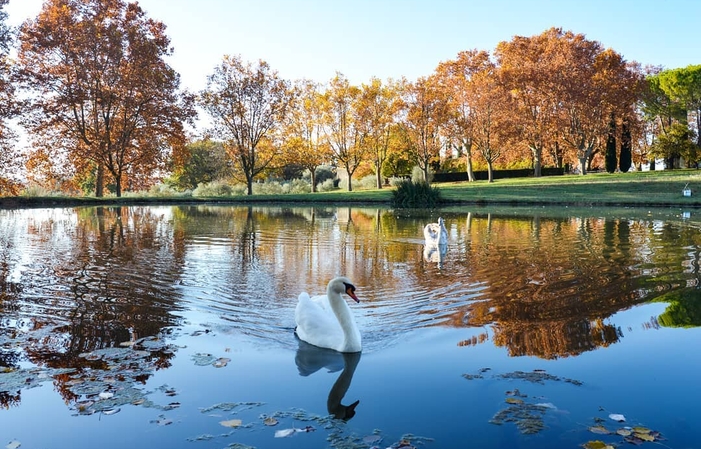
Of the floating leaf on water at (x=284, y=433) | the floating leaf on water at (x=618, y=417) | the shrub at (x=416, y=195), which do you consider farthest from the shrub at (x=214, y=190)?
the floating leaf on water at (x=618, y=417)

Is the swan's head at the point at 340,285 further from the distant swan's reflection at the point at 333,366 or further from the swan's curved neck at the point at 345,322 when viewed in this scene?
the distant swan's reflection at the point at 333,366

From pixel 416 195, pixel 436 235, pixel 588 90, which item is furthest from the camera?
pixel 588 90

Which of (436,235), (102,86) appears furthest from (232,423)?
(102,86)

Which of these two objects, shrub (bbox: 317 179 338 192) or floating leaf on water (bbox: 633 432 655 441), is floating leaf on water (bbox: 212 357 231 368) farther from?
shrub (bbox: 317 179 338 192)

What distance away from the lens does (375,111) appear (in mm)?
52250

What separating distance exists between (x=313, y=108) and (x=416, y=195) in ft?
79.7

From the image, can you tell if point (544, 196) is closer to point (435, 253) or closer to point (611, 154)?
point (611, 154)

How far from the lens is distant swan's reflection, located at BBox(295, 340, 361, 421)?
4.63m

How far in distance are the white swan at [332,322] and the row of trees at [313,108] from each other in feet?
99.1

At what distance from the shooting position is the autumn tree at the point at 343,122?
171ft

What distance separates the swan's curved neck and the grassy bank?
28.0 metres

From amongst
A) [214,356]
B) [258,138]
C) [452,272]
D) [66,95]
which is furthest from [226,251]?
[258,138]

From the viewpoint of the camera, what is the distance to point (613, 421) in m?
4.23

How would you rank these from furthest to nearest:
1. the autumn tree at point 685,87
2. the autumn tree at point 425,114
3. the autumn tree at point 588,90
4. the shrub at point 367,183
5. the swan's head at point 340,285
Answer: the shrub at point 367,183 → the autumn tree at point 685,87 → the autumn tree at point 425,114 → the autumn tree at point 588,90 → the swan's head at point 340,285
